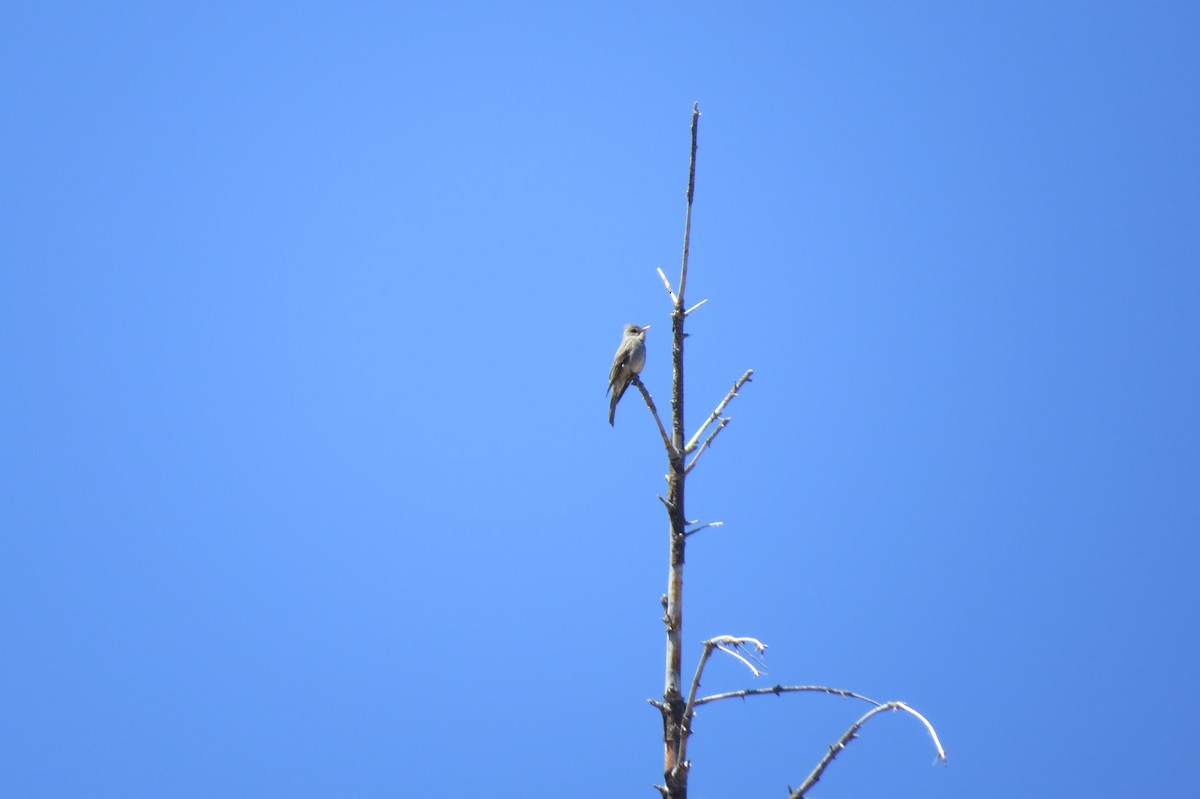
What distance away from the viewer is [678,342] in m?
6.29

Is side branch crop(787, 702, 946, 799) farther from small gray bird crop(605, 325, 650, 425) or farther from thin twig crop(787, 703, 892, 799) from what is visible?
small gray bird crop(605, 325, 650, 425)

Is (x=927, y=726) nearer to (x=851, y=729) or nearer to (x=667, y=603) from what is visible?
(x=851, y=729)

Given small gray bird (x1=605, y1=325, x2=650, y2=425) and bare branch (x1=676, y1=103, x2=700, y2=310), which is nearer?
bare branch (x1=676, y1=103, x2=700, y2=310)

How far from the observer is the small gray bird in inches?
713

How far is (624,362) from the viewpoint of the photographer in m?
18.3

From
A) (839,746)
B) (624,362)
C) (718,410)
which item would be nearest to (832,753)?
(839,746)

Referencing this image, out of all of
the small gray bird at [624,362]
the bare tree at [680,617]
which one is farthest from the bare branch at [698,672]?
the small gray bird at [624,362]

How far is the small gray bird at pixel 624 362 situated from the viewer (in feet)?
59.4

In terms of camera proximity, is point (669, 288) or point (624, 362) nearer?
point (669, 288)

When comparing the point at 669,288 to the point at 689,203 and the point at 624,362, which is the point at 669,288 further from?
the point at 624,362

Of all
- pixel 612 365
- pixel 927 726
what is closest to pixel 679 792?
pixel 927 726

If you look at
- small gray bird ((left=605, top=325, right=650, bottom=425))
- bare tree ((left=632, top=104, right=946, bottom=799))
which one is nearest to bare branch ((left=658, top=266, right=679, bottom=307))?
bare tree ((left=632, top=104, right=946, bottom=799))

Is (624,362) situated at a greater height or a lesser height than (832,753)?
greater

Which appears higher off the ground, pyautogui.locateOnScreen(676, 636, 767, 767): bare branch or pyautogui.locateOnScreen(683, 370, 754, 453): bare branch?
pyautogui.locateOnScreen(683, 370, 754, 453): bare branch
